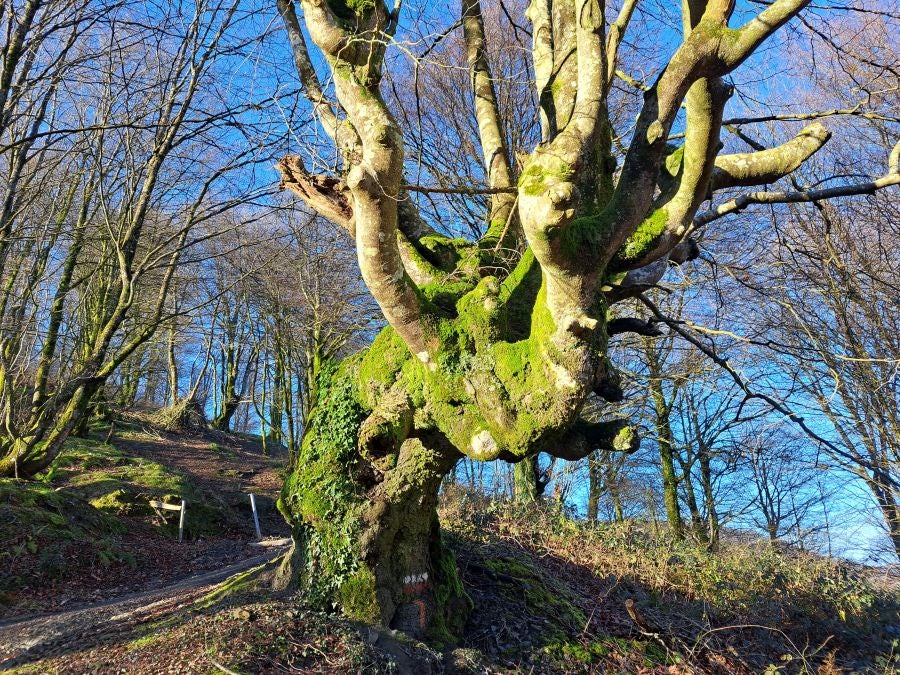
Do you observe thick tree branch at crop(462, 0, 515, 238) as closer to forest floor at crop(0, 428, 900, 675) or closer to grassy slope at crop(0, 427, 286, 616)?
forest floor at crop(0, 428, 900, 675)

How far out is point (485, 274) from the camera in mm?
5125

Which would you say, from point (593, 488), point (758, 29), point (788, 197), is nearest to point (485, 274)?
point (788, 197)

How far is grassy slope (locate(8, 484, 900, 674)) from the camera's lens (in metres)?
3.78

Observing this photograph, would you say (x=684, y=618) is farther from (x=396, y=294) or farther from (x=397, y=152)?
(x=397, y=152)

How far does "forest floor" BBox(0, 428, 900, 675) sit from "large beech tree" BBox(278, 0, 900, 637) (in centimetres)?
58

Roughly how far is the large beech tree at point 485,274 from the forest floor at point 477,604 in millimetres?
578

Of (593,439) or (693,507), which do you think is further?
(693,507)

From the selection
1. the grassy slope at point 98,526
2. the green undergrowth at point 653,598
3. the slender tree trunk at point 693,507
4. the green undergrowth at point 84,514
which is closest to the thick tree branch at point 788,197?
the green undergrowth at point 653,598

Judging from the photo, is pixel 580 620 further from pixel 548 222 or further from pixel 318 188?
pixel 318 188

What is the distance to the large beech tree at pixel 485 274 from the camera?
3.23 metres

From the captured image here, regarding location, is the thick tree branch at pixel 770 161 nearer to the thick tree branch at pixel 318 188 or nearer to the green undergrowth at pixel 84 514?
the thick tree branch at pixel 318 188

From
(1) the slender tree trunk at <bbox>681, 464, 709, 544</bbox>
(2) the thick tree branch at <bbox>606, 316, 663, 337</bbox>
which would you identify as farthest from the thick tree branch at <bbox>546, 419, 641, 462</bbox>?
(1) the slender tree trunk at <bbox>681, 464, 709, 544</bbox>

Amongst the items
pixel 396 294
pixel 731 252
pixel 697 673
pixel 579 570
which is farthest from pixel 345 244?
pixel 697 673

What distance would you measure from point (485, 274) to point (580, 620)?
3659 millimetres
